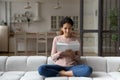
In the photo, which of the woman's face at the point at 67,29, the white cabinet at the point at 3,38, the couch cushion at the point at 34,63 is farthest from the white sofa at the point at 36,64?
the white cabinet at the point at 3,38

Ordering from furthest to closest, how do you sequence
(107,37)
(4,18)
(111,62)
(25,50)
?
(4,18), (25,50), (107,37), (111,62)

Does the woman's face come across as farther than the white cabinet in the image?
No

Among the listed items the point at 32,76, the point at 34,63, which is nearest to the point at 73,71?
the point at 32,76

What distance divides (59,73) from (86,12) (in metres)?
2.88

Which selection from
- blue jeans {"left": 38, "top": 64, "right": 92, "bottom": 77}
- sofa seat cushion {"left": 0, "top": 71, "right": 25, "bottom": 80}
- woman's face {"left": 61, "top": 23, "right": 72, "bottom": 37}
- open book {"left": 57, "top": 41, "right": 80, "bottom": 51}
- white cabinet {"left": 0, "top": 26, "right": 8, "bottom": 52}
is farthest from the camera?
white cabinet {"left": 0, "top": 26, "right": 8, "bottom": 52}

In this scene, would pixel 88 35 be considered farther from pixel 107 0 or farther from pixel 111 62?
pixel 111 62

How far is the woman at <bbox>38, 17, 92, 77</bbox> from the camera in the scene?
2986 mm

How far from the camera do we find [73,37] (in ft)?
11.2

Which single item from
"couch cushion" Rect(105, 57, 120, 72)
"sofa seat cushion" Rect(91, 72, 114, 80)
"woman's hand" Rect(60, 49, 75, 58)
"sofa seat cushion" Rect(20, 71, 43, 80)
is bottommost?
"sofa seat cushion" Rect(91, 72, 114, 80)

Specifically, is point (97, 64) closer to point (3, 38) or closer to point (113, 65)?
point (113, 65)

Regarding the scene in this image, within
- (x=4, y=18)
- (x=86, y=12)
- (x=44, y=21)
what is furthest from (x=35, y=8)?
(x=86, y=12)

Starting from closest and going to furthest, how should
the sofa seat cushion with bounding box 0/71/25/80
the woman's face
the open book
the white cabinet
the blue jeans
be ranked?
the sofa seat cushion with bounding box 0/71/25/80
the blue jeans
the open book
the woman's face
the white cabinet

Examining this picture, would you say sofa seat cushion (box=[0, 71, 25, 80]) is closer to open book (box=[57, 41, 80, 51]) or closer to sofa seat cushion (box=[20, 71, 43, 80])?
sofa seat cushion (box=[20, 71, 43, 80])

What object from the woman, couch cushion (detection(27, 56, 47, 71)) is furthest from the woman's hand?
couch cushion (detection(27, 56, 47, 71))
